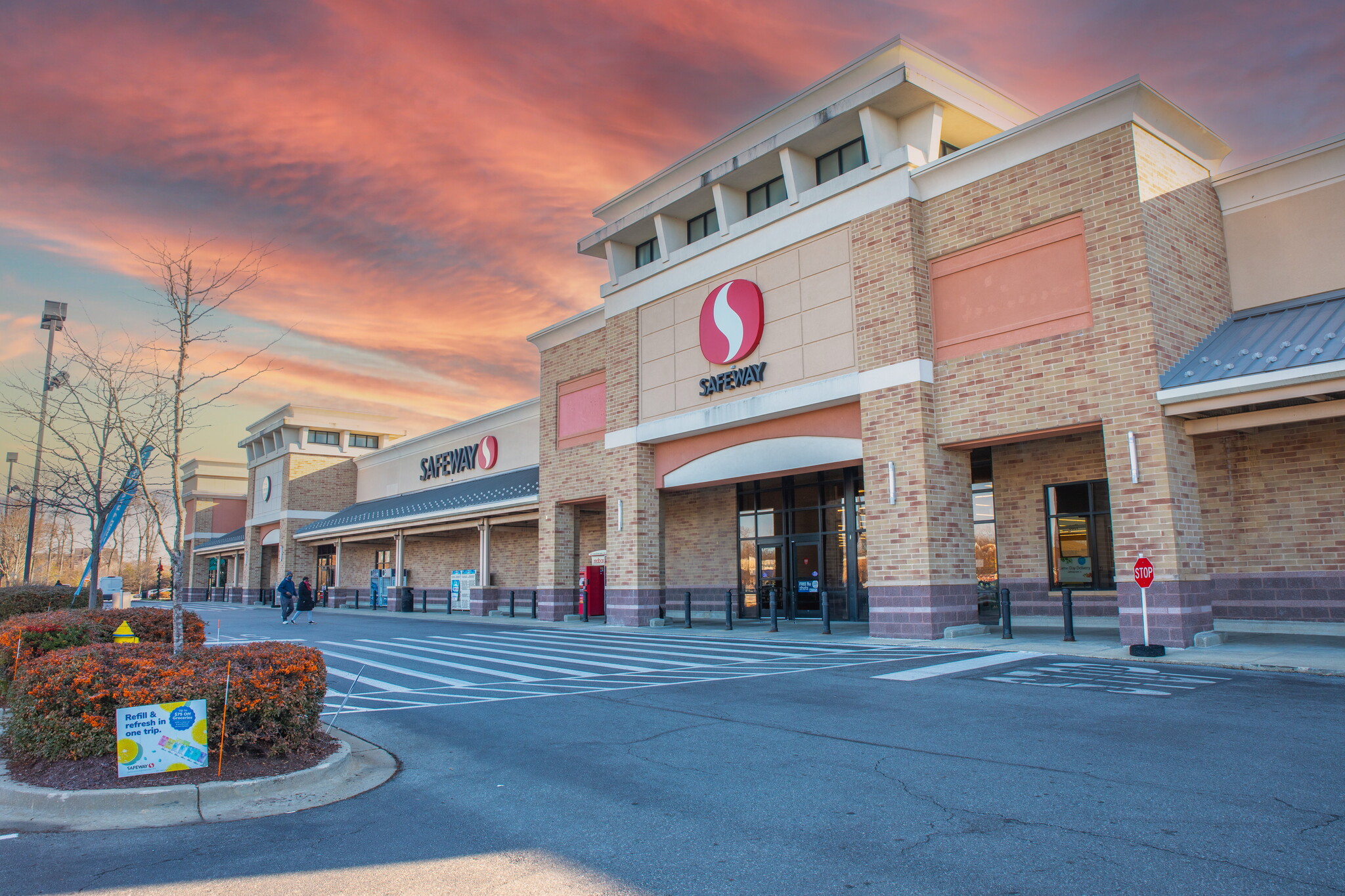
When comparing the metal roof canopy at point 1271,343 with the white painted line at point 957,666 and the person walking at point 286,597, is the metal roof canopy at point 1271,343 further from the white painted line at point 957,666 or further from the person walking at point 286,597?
the person walking at point 286,597

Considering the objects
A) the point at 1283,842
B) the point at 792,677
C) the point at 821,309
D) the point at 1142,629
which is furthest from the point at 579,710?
the point at 821,309

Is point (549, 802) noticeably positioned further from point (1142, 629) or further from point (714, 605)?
point (714, 605)

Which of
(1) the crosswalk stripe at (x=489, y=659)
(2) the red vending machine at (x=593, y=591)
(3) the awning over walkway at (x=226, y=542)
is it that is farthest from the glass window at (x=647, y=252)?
(3) the awning over walkway at (x=226, y=542)

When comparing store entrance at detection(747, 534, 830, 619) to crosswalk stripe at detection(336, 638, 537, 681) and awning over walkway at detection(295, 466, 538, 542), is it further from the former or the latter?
crosswalk stripe at detection(336, 638, 537, 681)

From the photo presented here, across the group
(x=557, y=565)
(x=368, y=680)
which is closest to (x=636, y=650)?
(x=368, y=680)

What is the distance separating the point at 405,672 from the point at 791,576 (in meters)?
12.9

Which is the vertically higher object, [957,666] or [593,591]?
[593,591]

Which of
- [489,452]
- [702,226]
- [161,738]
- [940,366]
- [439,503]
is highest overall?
[702,226]

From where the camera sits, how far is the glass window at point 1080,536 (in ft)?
59.0

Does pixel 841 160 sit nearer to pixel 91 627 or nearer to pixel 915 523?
pixel 915 523

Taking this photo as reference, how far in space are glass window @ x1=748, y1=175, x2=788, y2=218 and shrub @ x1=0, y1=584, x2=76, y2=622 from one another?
17.9m

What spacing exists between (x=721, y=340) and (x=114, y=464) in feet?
44.4

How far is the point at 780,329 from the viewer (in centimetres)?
2047

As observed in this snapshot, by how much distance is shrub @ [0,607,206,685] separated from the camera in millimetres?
9539
